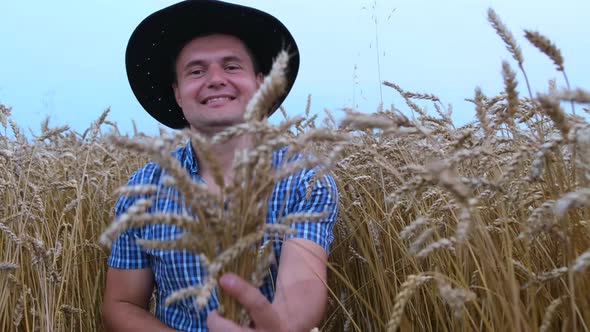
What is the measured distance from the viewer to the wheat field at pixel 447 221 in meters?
0.91

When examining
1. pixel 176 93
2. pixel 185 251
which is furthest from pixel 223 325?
pixel 176 93

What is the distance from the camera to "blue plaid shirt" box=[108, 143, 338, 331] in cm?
200

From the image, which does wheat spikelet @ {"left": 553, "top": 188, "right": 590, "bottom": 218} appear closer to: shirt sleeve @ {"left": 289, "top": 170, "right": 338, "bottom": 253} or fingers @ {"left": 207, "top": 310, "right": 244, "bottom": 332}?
fingers @ {"left": 207, "top": 310, "right": 244, "bottom": 332}

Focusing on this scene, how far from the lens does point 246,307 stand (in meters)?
1.12

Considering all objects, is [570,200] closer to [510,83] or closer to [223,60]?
[510,83]

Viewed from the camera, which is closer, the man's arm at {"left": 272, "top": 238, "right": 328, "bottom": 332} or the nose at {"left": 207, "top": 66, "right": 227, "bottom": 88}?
the man's arm at {"left": 272, "top": 238, "right": 328, "bottom": 332}

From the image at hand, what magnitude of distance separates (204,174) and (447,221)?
0.94 m

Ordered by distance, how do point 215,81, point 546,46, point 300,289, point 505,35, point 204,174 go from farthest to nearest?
point 204,174 < point 215,81 < point 300,289 < point 505,35 < point 546,46

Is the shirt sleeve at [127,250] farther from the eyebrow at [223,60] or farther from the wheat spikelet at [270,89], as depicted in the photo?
the wheat spikelet at [270,89]

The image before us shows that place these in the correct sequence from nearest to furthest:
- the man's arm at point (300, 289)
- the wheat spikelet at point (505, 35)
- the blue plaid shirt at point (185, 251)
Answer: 1. the wheat spikelet at point (505, 35)
2. the man's arm at point (300, 289)
3. the blue plaid shirt at point (185, 251)

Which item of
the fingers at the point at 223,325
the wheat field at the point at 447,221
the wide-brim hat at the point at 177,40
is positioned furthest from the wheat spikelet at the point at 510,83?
the wide-brim hat at the point at 177,40

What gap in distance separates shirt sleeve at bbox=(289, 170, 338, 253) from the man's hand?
576 millimetres

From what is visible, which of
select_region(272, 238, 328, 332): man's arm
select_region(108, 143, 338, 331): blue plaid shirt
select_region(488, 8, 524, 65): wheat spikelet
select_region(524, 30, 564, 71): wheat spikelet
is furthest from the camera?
select_region(108, 143, 338, 331): blue plaid shirt

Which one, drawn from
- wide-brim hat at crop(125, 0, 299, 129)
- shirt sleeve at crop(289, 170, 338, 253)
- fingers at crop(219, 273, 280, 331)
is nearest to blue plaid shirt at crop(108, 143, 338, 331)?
shirt sleeve at crop(289, 170, 338, 253)
